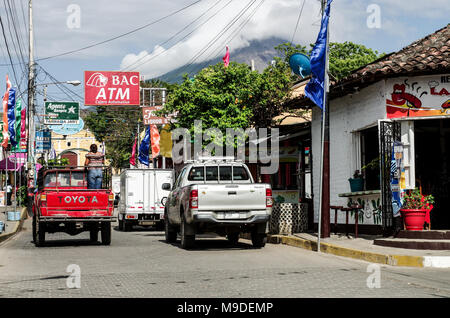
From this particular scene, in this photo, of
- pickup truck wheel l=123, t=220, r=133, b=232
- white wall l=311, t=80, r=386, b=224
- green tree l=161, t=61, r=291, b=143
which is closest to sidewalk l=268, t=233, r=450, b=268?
white wall l=311, t=80, r=386, b=224

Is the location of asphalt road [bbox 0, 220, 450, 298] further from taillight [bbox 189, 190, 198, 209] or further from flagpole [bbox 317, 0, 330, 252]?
flagpole [bbox 317, 0, 330, 252]

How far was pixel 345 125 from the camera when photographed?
19906mm

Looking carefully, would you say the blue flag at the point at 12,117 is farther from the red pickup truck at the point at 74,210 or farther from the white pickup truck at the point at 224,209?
the white pickup truck at the point at 224,209

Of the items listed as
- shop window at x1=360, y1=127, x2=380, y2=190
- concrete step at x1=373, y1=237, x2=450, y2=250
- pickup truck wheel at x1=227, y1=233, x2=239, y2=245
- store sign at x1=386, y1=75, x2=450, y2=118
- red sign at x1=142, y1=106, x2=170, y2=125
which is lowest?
pickup truck wheel at x1=227, y1=233, x2=239, y2=245

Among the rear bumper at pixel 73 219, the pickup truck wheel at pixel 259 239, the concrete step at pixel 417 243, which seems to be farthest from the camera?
the rear bumper at pixel 73 219

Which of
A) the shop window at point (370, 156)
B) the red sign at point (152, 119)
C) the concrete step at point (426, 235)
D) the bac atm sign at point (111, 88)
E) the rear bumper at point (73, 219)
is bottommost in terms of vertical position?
the concrete step at point (426, 235)

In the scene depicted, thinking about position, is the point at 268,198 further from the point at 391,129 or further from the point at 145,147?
the point at 145,147

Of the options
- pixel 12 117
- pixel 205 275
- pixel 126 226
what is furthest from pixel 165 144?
pixel 205 275

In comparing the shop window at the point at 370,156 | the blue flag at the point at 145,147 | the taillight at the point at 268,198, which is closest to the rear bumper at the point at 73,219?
the taillight at the point at 268,198

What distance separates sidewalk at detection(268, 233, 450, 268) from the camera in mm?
12302

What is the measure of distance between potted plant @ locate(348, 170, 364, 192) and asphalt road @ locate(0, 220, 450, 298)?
3.36 m

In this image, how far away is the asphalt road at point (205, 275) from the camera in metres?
8.94

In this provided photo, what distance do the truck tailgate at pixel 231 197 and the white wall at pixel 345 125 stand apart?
3665 millimetres
